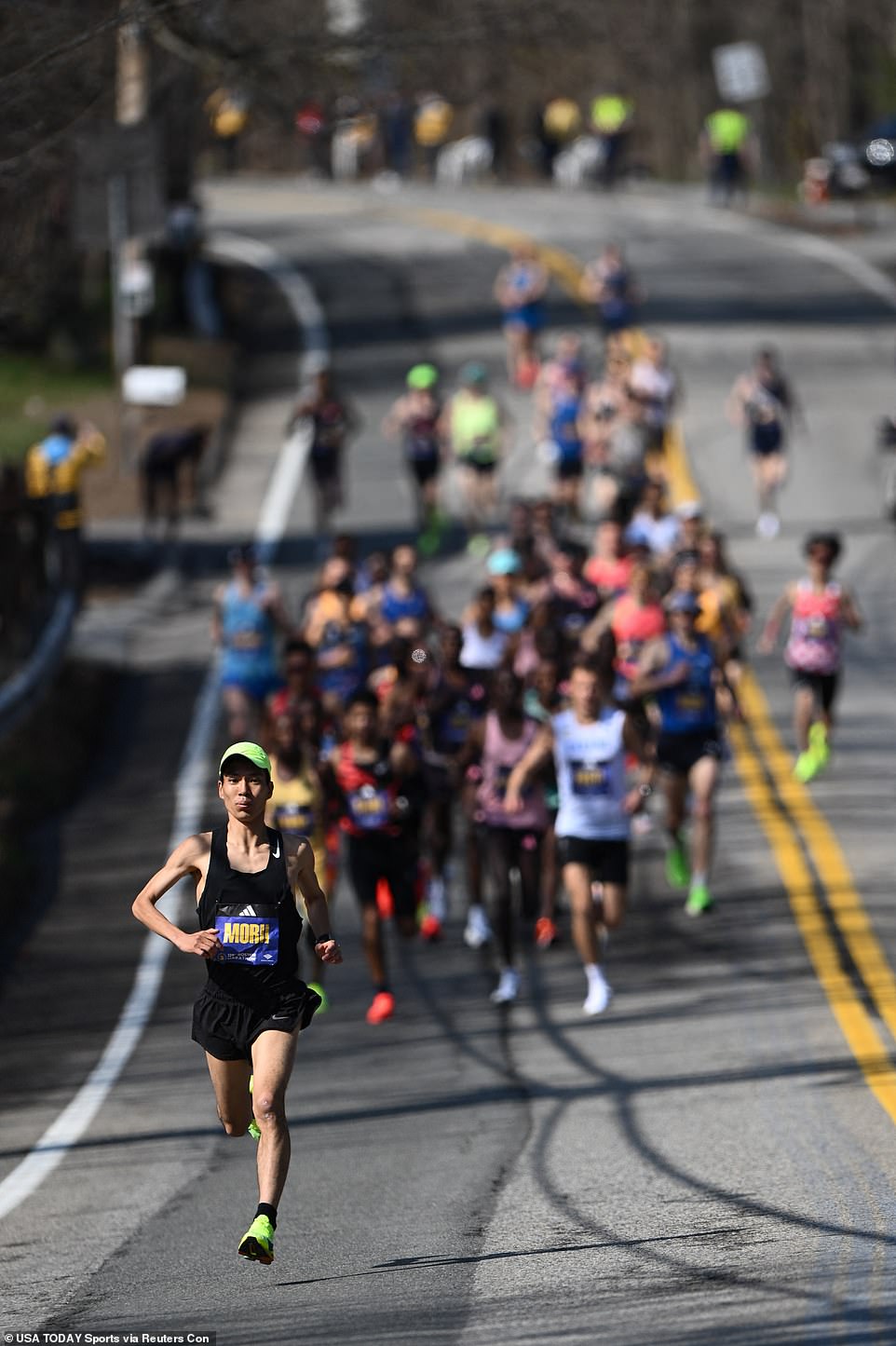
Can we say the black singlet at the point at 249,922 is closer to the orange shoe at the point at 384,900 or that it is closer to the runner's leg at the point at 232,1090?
the runner's leg at the point at 232,1090

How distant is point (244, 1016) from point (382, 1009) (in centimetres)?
449

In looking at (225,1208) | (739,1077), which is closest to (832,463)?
(739,1077)

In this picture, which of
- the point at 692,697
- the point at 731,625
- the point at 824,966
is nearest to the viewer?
the point at 824,966

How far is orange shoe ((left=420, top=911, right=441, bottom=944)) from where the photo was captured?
15469mm

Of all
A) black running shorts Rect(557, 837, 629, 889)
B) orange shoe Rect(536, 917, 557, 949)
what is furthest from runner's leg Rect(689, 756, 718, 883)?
black running shorts Rect(557, 837, 629, 889)

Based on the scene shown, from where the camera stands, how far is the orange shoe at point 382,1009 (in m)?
13.8

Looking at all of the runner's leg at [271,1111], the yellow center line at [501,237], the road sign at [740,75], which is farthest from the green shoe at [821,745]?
the road sign at [740,75]

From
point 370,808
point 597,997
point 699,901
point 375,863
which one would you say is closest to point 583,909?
point 597,997

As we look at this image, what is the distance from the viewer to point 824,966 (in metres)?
14.1

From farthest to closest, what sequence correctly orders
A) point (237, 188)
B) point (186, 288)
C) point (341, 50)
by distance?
point (237, 188) < point (186, 288) < point (341, 50)

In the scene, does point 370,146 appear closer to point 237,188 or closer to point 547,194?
point 237,188

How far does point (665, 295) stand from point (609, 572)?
23.2m

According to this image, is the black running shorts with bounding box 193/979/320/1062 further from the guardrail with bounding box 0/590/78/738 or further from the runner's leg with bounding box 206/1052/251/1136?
the guardrail with bounding box 0/590/78/738

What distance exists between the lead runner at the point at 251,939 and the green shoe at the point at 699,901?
6281 millimetres
